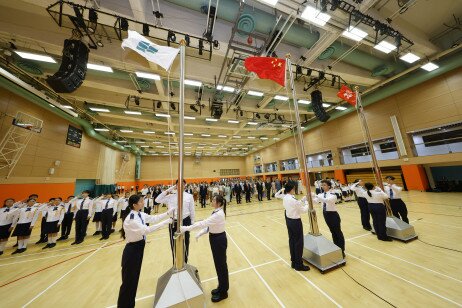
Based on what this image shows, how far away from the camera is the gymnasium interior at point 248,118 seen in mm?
2996

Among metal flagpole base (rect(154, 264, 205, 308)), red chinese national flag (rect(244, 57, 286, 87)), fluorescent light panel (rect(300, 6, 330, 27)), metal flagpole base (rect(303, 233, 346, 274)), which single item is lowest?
metal flagpole base (rect(303, 233, 346, 274))

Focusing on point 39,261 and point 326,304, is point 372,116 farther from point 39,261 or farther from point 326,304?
point 39,261

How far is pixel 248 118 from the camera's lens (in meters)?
12.4

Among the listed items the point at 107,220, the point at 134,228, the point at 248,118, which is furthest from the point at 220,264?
the point at 248,118

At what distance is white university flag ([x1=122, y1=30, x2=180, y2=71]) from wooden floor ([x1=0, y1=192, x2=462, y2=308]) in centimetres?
399

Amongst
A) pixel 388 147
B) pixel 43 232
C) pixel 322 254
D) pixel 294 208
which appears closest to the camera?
pixel 322 254

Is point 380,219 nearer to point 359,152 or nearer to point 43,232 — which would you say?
point 359,152

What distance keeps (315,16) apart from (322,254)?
6378mm

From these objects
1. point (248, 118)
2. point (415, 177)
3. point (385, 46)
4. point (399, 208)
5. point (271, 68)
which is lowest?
point (399, 208)

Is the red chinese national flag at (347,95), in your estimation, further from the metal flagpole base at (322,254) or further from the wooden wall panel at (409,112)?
the wooden wall panel at (409,112)

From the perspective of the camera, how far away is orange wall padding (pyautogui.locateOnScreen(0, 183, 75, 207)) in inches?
276

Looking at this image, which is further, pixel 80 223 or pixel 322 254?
pixel 80 223

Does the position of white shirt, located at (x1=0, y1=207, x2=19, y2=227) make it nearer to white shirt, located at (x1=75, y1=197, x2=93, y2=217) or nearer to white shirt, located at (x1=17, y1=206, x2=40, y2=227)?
white shirt, located at (x1=17, y1=206, x2=40, y2=227)

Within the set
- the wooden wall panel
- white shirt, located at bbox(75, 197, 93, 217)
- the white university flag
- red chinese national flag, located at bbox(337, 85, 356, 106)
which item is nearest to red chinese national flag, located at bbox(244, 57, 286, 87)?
the white university flag
